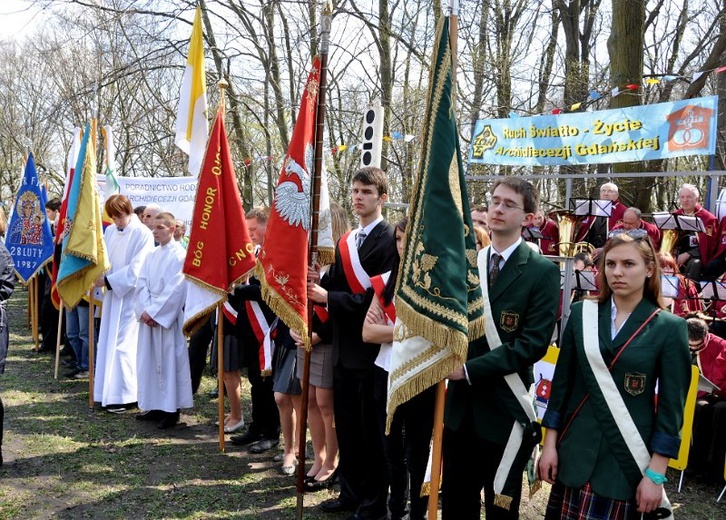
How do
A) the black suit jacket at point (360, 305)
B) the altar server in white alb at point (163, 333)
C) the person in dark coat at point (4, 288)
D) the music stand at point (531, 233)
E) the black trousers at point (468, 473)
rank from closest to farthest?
the black trousers at point (468, 473), the black suit jacket at point (360, 305), the person in dark coat at point (4, 288), the altar server in white alb at point (163, 333), the music stand at point (531, 233)

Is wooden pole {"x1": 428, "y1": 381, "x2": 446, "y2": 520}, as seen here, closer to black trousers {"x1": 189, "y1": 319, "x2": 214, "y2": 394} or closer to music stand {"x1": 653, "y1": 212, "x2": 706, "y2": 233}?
black trousers {"x1": 189, "y1": 319, "x2": 214, "y2": 394}

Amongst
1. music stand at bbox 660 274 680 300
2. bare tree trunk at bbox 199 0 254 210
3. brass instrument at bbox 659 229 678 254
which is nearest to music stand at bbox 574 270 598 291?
music stand at bbox 660 274 680 300

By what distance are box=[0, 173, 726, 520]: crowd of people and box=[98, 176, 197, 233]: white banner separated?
106 inches

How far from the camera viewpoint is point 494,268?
3.20m

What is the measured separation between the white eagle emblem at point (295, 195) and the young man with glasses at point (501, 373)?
148 cm

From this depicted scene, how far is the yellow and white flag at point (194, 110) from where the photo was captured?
6.45 metres

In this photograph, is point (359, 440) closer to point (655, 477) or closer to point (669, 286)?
point (655, 477)

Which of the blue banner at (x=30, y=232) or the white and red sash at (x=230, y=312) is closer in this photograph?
the white and red sash at (x=230, y=312)

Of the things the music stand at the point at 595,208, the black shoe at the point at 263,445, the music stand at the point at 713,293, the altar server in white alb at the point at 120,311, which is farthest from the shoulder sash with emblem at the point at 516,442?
the music stand at the point at 595,208

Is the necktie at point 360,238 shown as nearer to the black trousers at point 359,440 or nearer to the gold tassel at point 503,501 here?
the black trousers at point 359,440

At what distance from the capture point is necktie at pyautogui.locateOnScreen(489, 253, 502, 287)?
3.17 metres

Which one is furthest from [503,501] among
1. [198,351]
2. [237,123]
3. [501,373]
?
[237,123]

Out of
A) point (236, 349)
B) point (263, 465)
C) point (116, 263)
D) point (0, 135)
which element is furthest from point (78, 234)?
point (0, 135)

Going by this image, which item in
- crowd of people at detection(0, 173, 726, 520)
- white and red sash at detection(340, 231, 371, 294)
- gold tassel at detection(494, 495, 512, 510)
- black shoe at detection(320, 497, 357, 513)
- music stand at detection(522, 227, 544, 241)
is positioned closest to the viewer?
crowd of people at detection(0, 173, 726, 520)
